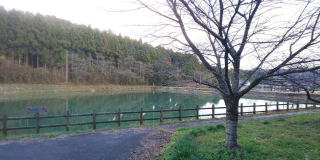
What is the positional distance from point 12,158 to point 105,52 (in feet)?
144

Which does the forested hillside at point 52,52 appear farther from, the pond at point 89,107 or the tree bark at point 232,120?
the tree bark at point 232,120

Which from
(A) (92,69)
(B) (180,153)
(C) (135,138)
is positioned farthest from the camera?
(A) (92,69)

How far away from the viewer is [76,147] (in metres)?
5.92

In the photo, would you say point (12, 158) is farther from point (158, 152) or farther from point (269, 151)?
point (269, 151)

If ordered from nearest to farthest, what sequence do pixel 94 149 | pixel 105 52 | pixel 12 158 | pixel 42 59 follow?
1. pixel 12 158
2. pixel 94 149
3. pixel 42 59
4. pixel 105 52

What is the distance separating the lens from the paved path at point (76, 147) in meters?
5.18

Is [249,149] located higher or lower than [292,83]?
lower

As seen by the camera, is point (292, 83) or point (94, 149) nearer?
point (292, 83)

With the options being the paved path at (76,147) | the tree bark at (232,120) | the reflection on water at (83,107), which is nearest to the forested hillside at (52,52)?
the reflection on water at (83,107)

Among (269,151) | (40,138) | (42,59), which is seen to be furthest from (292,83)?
(42,59)

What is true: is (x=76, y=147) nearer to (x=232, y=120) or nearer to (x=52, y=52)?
(x=232, y=120)

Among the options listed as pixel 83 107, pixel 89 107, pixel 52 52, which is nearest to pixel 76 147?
pixel 89 107

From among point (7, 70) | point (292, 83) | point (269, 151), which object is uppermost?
point (7, 70)

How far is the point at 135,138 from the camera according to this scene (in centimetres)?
689
